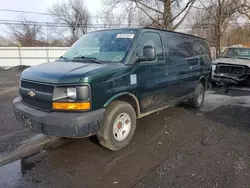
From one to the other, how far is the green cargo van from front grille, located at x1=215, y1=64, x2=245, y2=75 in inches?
246

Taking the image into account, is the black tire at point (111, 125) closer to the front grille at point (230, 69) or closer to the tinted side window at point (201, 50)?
the tinted side window at point (201, 50)

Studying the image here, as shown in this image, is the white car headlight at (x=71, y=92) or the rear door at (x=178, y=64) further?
the rear door at (x=178, y=64)

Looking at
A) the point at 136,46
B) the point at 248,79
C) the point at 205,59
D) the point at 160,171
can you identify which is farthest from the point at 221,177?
the point at 248,79

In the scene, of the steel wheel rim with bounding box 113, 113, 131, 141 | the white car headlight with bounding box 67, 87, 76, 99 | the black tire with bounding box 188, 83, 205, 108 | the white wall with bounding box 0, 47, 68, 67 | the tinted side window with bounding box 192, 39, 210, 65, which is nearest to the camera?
the white car headlight with bounding box 67, 87, 76, 99

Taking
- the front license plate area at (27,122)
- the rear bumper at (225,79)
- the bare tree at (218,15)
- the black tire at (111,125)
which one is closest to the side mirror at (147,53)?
the black tire at (111,125)

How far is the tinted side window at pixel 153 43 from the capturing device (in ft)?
13.4

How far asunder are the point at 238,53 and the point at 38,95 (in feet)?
36.7

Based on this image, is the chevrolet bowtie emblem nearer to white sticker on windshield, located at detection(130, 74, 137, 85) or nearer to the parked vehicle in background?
white sticker on windshield, located at detection(130, 74, 137, 85)

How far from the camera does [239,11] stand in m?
18.9

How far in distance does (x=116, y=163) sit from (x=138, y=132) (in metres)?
1.36

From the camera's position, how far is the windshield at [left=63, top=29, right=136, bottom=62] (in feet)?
12.8

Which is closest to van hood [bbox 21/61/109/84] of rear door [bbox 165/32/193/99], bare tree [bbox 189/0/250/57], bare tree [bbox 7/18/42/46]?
rear door [bbox 165/32/193/99]

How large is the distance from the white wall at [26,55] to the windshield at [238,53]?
17.3 meters

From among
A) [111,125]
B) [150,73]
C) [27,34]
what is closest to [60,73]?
[111,125]
